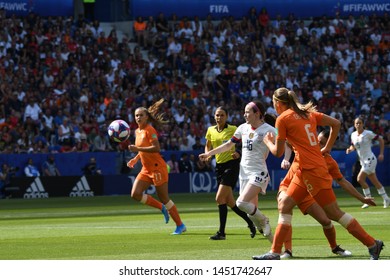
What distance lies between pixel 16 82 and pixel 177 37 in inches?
364

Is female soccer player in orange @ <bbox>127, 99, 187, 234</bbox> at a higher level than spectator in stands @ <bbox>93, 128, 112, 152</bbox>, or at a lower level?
higher

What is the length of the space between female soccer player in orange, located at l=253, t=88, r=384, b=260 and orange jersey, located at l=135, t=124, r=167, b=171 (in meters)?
7.22

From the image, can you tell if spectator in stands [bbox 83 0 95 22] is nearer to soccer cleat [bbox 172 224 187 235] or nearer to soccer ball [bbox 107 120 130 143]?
soccer ball [bbox 107 120 130 143]

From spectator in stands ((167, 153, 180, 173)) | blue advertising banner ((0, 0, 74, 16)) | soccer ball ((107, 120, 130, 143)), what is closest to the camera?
soccer ball ((107, 120, 130, 143))

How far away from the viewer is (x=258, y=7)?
5344 centimetres

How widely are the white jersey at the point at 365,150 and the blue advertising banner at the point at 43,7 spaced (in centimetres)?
2082

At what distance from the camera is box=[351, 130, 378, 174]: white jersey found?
31406mm

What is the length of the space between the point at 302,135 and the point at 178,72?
108ft

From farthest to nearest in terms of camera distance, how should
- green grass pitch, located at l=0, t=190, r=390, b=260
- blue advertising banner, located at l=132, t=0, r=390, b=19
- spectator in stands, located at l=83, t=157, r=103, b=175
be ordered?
1. blue advertising banner, located at l=132, t=0, r=390, b=19
2. spectator in stands, located at l=83, t=157, r=103, b=175
3. green grass pitch, located at l=0, t=190, r=390, b=260

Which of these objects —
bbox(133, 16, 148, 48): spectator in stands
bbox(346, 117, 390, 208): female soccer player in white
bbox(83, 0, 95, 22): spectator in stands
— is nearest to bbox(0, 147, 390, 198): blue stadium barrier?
bbox(133, 16, 148, 48): spectator in stands
